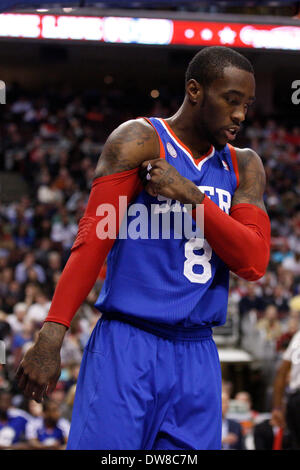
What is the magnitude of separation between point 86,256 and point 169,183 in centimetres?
34

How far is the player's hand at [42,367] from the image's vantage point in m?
2.05

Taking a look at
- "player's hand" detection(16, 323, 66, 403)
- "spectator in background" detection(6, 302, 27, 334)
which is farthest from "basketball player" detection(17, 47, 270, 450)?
"spectator in background" detection(6, 302, 27, 334)

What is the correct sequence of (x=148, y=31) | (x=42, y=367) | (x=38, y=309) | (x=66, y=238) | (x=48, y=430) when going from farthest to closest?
(x=66, y=238)
(x=148, y=31)
(x=38, y=309)
(x=48, y=430)
(x=42, y=367)

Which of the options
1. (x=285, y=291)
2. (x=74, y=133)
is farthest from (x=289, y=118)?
(x=285, y=291)

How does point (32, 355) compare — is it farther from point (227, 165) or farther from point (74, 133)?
point (74, 133)

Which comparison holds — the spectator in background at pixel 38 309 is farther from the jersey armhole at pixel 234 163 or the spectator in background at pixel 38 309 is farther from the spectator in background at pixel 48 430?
the jersey armhole at pixel 234 163

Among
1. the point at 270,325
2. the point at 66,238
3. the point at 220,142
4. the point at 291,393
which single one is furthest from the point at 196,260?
the point at 66,238

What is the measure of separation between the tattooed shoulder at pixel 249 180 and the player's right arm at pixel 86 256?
0.36m

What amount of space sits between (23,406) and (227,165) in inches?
204

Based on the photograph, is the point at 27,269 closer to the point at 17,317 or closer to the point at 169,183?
the point at 17,317

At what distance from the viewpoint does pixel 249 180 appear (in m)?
2.50

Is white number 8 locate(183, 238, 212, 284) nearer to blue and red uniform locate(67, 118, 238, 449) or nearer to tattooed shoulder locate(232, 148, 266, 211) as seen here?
blue and red uniform locate(67, 118, 238, 449)

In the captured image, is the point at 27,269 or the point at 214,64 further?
the point at 27,269

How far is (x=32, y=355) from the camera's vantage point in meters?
2.08
